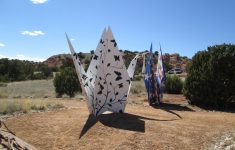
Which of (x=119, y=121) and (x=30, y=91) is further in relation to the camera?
(x=30, y=91)

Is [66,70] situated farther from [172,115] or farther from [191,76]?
[172,115]

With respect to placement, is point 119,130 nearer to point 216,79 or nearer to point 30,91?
point 216,79

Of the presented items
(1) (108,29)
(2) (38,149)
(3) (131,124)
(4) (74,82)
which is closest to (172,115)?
(3) (131,124)

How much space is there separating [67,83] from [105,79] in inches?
421

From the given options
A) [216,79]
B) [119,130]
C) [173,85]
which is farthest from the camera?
[173,85]

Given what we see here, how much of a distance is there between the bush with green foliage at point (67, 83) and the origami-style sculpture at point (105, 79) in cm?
984

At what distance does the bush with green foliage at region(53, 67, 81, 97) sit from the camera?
22922 millimetres

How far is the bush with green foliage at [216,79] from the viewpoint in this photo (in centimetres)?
1628

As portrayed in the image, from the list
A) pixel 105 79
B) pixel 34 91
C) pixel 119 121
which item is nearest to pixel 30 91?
pixel 34 91

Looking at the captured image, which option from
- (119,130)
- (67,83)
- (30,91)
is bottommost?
(119,130)

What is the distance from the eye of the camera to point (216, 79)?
640 inches

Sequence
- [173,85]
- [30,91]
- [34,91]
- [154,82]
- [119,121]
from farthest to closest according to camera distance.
Result: [30,91]
[34,91]
[173,85]
[154,82]
[119,121]

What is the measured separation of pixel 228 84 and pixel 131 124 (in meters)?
7.02

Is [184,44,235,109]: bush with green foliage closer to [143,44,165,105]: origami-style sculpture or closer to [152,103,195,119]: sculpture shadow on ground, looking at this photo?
[152,103,195,119]: sculpture shadow on ground
